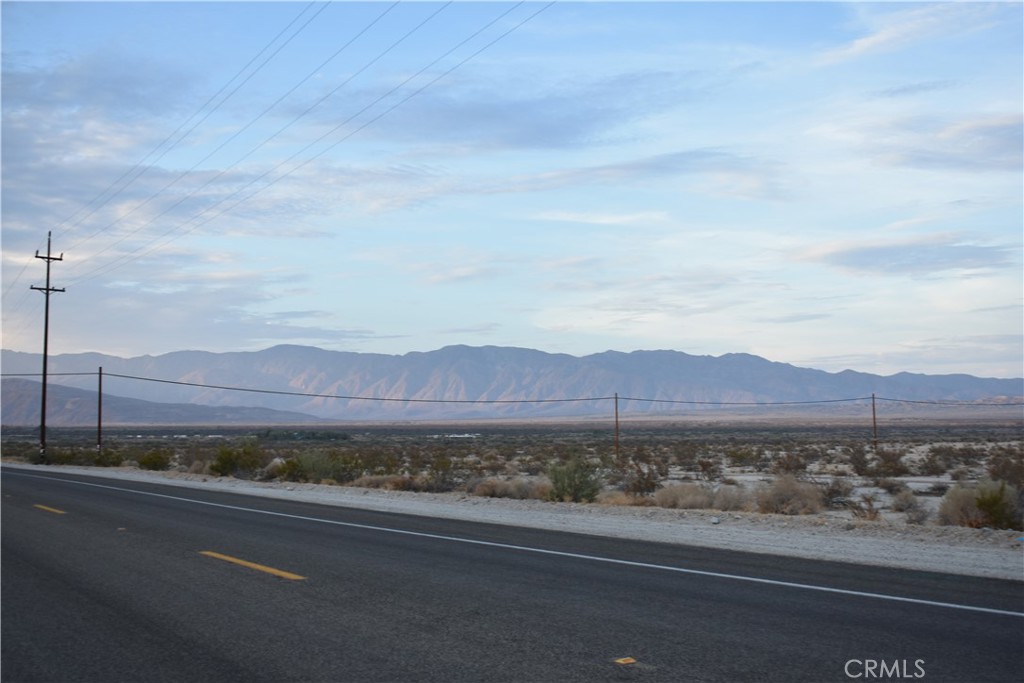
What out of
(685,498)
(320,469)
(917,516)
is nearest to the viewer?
(917,516)

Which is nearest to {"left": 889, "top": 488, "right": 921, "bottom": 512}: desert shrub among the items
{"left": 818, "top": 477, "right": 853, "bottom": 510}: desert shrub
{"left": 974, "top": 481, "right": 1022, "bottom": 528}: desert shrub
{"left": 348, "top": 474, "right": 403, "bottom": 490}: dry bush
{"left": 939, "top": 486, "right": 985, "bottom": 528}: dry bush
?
{"left": 818, "top": 477, "right": 853, "bottom": 510}: desert shrub

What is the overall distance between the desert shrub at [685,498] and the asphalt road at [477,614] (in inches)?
Result: 304

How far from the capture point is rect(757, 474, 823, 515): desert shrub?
67.9 feet

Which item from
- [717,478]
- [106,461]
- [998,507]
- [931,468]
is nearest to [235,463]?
[106,461]

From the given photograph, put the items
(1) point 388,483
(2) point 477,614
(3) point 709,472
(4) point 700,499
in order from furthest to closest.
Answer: (3) point 709,472 < (1) point 388,483 < (4) point 700,499 < (2) point 477,614

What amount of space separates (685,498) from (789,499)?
2441 millimetres

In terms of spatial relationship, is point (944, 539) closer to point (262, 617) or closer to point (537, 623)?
point (537, 623)

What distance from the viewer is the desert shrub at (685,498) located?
867 inches

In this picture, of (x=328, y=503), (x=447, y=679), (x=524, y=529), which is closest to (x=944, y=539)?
(x=524, y=529)

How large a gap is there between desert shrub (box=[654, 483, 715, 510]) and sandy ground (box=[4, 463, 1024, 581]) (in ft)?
6.44

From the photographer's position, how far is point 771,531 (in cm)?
1616

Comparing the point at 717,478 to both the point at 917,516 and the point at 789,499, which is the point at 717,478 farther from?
the point at 917,516

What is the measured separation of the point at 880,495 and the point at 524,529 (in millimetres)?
14655

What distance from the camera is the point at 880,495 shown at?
26969mm
